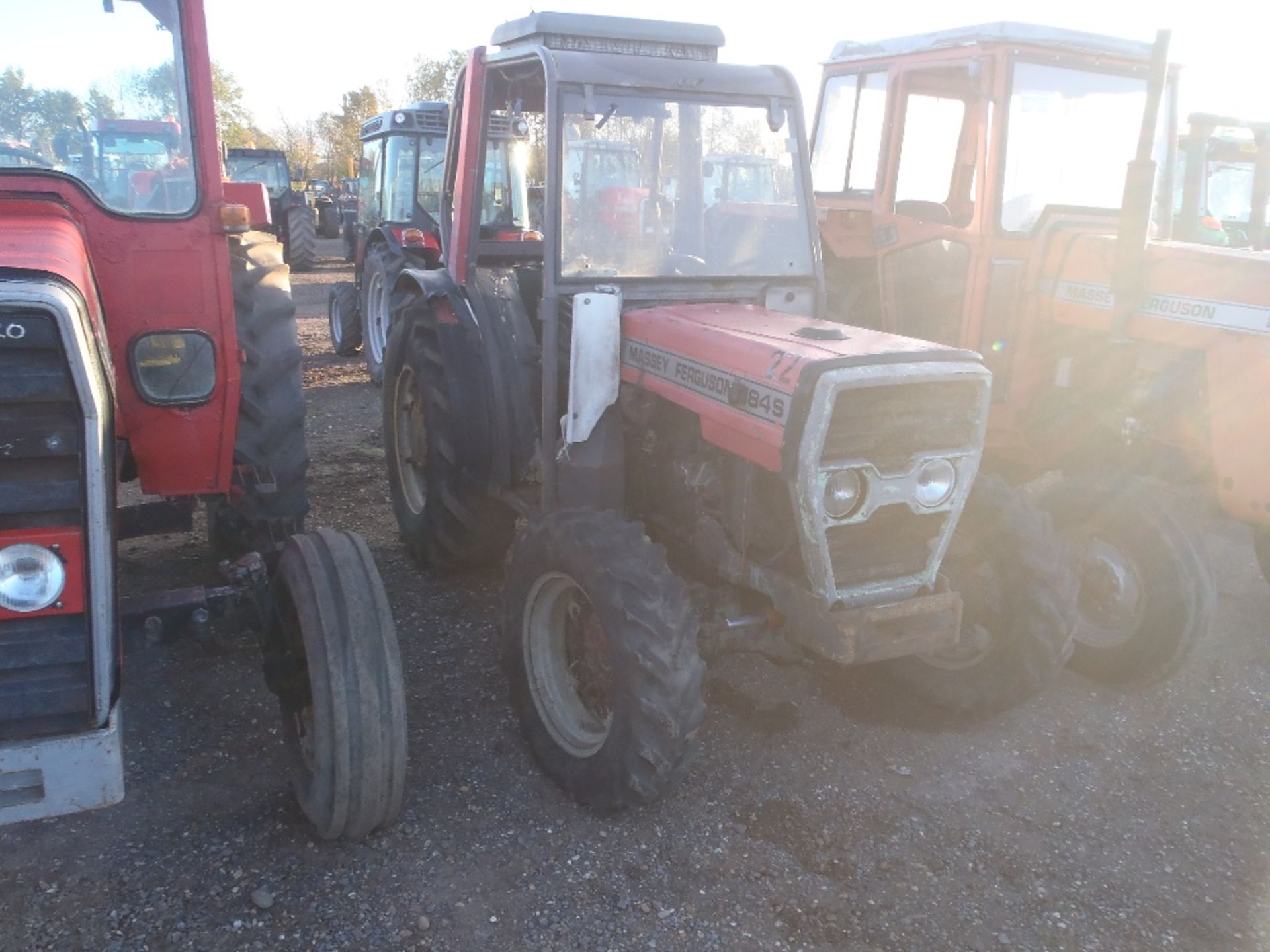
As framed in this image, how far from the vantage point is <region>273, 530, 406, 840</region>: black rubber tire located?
2562 millimetres

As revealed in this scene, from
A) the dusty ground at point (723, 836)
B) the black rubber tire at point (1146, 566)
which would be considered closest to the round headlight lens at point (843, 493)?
the dusty ground at point (723, 836)

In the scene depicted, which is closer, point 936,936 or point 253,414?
point 936,936

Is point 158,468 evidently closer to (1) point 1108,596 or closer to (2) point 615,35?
Result: (2) point 615,35

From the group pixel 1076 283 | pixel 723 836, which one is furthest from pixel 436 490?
pixel 1076 283

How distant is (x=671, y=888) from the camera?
2.75 m

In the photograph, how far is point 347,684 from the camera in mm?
2557

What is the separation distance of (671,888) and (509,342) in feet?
7.13

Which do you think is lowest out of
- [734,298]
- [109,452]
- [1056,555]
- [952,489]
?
[1056,555]

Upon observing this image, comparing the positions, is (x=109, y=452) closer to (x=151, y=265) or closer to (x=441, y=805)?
(x=151, y=265)

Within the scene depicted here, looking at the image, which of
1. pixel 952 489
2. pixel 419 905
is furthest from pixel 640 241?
pixel 419 905

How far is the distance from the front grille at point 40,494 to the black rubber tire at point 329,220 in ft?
78.8

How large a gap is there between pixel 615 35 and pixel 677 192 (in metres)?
0.62

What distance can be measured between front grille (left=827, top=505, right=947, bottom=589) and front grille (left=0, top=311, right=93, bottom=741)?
74.7 inches

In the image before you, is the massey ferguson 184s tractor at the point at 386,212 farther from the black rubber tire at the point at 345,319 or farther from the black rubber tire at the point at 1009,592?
the black rubber tire at the point at 1009,592
